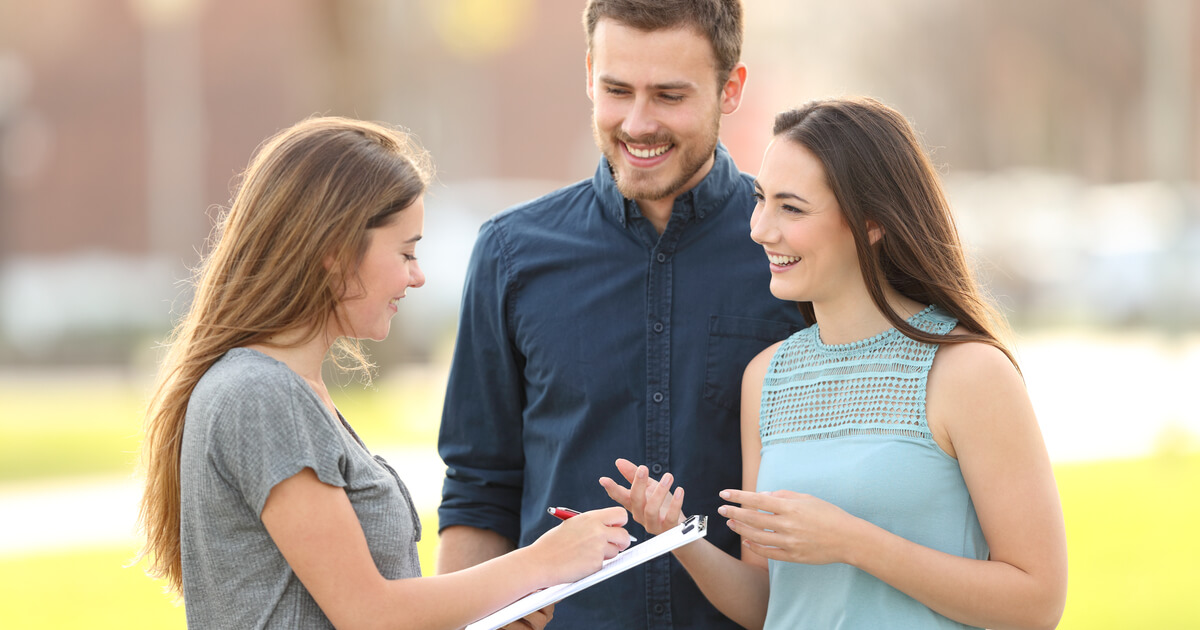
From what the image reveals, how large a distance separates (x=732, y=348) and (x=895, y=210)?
2.06 feet

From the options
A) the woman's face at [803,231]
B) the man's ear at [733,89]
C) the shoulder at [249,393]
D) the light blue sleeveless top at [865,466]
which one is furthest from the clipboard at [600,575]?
the man's ear at [733,89]

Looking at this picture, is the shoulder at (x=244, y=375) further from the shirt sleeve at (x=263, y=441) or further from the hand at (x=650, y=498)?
the hand at (x=650, y=498)

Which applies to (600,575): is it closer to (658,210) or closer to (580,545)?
(580,545)

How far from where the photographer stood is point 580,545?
2.52m

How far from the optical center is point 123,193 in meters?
26.5

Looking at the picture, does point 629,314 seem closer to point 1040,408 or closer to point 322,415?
point 322,415

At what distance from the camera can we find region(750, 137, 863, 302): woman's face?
8.96ft

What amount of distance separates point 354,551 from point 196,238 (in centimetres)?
2410

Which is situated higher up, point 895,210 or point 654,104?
point 654,104

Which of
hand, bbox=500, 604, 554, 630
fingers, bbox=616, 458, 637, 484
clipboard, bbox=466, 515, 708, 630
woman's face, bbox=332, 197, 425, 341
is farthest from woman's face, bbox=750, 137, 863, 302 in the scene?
hand, bbox=500, 604, 554, 630

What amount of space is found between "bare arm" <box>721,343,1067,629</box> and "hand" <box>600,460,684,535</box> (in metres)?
0.20

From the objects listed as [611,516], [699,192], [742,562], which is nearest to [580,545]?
[611,516]

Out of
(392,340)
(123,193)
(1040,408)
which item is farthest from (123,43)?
(1040,408)

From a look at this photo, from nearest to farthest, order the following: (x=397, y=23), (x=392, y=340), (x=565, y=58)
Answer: (x=392, y=340) < (x=397, y=23) < (x=565, y=58)
